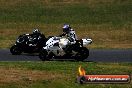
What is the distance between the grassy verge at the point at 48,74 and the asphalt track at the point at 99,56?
257 cm

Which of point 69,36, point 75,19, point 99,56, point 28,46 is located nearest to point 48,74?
point 69,36

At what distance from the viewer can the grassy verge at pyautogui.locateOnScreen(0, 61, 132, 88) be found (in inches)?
686

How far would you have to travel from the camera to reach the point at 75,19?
47.2 meters

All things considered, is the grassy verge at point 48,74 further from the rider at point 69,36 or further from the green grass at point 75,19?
the green grass at point 75,19

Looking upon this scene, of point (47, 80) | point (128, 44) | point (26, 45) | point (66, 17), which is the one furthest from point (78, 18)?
point (47, 80)

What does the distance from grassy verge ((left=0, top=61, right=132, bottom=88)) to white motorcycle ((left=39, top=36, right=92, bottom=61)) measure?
226cm

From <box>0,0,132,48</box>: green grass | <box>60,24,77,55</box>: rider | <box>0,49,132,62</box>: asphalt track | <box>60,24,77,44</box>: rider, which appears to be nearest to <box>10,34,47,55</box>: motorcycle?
<box>0,49,132,62</box>: asphalt track

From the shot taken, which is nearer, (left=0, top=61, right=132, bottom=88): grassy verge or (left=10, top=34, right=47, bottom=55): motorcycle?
(left=0, top=61, right=132, bottom=88): grassy verge

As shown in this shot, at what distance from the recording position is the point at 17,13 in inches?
1937

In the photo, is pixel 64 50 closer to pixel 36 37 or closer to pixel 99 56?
pixel 99 56

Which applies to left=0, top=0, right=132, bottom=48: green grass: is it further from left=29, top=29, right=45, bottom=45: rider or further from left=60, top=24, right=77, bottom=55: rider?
left=60, top=24, right=77, bottom=55: rider

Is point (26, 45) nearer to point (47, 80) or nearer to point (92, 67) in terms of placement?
point (92, 67)

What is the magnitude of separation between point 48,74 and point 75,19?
91.6 feet

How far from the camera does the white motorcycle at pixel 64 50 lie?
25.5m
